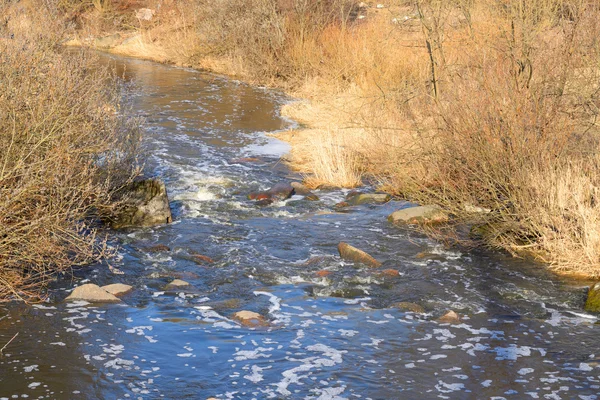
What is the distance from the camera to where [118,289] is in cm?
745

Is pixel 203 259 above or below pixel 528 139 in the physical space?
below

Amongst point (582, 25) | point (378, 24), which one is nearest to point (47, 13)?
point (582, 25)

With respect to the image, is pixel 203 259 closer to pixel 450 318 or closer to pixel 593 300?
pixel 450 318

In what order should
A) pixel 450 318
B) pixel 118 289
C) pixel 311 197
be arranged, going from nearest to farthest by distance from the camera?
pixel 450 318 → pixel 118 289 → pixel 311 197

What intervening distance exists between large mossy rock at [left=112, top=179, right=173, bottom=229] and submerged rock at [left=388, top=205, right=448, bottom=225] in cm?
313

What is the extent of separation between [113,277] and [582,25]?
22.5 feet

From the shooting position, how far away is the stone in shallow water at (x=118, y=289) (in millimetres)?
7402

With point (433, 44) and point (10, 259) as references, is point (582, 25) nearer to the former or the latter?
point (433, 44)

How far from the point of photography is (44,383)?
5434mm

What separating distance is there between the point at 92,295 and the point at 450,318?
3528 millimetres

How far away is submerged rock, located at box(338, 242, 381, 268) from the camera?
8406 millimetres

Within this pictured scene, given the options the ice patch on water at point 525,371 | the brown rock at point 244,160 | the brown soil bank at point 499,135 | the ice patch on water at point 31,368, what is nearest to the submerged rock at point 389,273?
the brown soil bank at point 499,135

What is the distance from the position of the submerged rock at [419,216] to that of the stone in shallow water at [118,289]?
4.06 metres

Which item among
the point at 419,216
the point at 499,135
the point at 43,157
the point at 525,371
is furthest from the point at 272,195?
the point at 525,371
